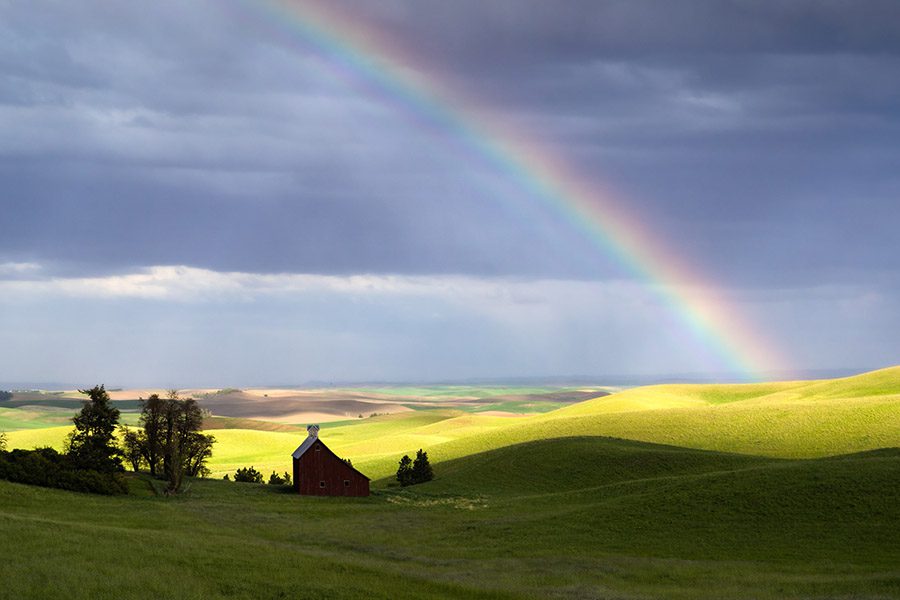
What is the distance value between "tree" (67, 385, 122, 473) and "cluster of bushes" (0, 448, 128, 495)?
2.19 metres

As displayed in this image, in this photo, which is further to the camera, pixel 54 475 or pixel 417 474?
pixel 417 474

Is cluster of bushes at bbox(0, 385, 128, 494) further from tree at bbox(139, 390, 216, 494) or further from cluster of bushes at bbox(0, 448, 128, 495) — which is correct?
tree at bbox(139, 390, 216, 494)

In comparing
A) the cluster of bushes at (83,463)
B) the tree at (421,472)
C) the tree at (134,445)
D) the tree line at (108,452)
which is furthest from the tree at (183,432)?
the tree at (421,472)

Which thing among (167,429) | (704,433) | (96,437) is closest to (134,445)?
(167,429)

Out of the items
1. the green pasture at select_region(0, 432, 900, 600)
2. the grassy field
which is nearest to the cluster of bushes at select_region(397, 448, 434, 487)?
the grassy field

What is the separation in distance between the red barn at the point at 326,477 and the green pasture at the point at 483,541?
4045mm

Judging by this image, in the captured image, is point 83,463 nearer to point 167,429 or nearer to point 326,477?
point 326,477

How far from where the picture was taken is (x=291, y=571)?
104 ft

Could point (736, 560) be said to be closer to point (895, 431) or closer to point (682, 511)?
point (682, 511)

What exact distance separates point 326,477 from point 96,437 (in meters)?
19.8

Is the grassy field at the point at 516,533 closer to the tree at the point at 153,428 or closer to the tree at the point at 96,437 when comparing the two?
the tree at the point at 96,437

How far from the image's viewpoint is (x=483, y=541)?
4653cm

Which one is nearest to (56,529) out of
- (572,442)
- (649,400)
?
(572,442)

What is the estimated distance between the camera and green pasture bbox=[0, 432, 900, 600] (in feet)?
98.1
